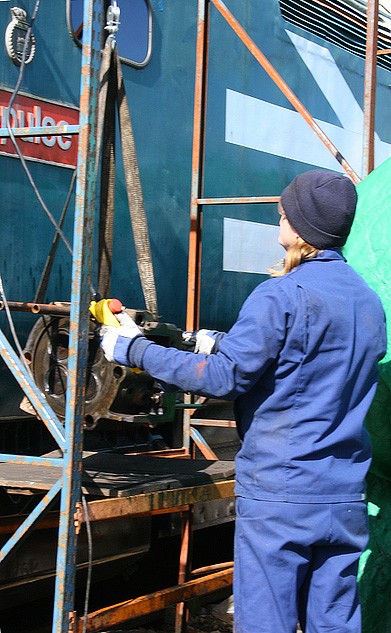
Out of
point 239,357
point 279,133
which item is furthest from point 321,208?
point 279,133

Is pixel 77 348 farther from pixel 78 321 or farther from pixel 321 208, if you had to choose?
pixel 321 208

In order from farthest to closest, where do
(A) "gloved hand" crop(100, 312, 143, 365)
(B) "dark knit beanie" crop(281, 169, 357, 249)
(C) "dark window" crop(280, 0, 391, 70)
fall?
(C) "dark window" crop(280, 0, 391, 70) → (A) "gloved hand" crop(100, 312, 143, 365) → (B) "dark knit beanie" crop(281, 169, 357, 249)

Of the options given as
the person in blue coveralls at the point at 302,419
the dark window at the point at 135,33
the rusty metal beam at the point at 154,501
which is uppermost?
the dark window at the point at 135,33

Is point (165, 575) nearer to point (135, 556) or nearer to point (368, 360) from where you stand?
point (135, 556)

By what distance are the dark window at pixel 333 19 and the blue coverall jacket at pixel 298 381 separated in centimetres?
362

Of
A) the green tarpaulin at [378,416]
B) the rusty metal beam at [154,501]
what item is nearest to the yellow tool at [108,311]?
the rusty metal beam at [154,501]

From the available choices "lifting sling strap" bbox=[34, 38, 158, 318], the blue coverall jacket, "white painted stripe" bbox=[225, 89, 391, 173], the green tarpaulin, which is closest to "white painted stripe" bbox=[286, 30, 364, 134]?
"white painted stripe" bbox=[225, 89, 391, 173]

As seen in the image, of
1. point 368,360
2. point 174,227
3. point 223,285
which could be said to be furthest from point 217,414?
point 368,360

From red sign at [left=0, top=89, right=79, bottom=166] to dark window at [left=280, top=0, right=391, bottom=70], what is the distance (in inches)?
84.8

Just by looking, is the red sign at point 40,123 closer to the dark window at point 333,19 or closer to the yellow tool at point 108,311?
the yellow tool at point 108,311

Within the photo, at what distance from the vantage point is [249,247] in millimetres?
4801

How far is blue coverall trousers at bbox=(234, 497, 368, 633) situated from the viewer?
1965 millimetres

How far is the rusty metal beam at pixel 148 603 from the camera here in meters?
2.76

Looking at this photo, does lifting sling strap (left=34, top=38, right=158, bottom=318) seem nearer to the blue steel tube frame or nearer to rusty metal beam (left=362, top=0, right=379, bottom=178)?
the blue steel tube frame
